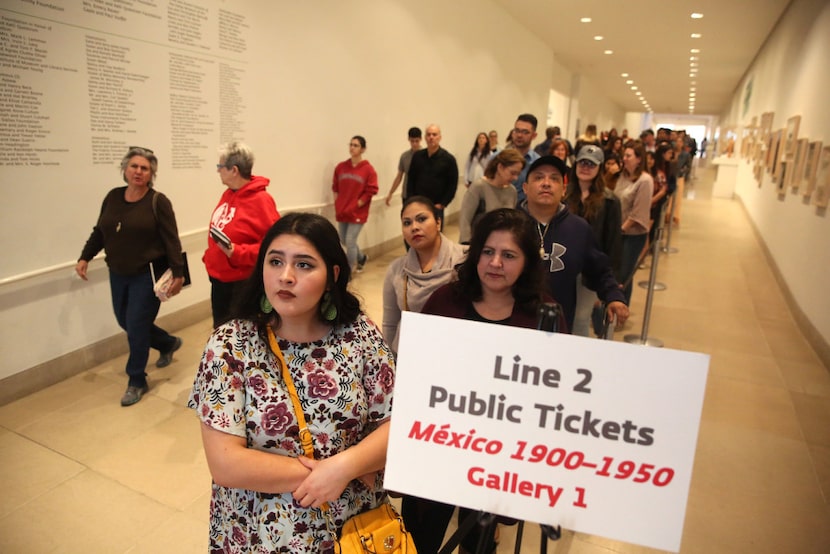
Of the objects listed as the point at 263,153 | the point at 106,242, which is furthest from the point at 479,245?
the point at 263,153

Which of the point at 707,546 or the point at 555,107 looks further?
the point at 555,107

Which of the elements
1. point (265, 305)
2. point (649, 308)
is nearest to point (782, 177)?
point (649, 308)

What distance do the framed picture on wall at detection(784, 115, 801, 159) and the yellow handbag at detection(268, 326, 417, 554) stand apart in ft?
26.1

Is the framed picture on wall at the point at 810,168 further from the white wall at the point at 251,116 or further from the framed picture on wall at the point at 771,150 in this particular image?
the white wall at the point at 251,116

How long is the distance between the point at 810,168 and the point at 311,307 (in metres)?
6.59

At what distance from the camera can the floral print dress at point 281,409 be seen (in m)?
1.27

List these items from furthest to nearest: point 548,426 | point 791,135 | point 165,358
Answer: point 791,135 < point 165,358 < point 548,426

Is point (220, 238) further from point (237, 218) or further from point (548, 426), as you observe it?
point (548, 426)

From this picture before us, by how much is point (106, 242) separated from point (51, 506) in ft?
5.20

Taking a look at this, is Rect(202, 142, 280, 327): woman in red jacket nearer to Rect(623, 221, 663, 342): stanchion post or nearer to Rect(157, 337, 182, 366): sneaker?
Rect(157, 337, 182, 366): sneaker

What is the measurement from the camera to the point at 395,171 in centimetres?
810

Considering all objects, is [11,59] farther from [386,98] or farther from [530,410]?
[386,98]

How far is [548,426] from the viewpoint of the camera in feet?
3.15

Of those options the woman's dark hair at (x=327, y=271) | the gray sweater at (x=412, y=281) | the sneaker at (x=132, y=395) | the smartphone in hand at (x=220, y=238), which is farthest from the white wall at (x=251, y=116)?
the woman's dark hair at (x=327, y=271)
